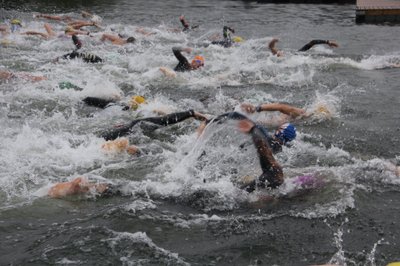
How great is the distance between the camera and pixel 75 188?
6.20m

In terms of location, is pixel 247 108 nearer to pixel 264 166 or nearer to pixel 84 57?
pixel 264 166

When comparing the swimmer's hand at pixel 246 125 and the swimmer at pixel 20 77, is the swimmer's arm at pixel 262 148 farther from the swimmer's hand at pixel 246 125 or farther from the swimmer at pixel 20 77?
the swimmer at pixel 20 77

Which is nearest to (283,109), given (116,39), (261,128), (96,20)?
(261,128)

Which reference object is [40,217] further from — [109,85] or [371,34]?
[371,34]

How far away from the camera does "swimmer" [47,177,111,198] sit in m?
6.14

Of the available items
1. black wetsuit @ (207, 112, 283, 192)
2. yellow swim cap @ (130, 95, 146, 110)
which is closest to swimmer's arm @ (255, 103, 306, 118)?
black wetsuit @ (207, 112, 283, 192)

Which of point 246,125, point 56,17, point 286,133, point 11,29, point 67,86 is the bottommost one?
point 286,133

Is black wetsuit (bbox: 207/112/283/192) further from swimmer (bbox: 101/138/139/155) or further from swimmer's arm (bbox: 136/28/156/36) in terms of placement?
swimmer's arm (bbox: 136/28/156/36)

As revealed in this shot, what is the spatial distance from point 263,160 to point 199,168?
118 cm

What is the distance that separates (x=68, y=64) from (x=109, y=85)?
3.13 meters

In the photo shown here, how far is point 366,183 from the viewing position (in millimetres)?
6527

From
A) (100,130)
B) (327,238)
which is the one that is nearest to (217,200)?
(327,238)

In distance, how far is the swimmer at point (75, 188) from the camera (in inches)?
242

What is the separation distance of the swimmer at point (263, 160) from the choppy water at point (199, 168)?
19 centimetres
